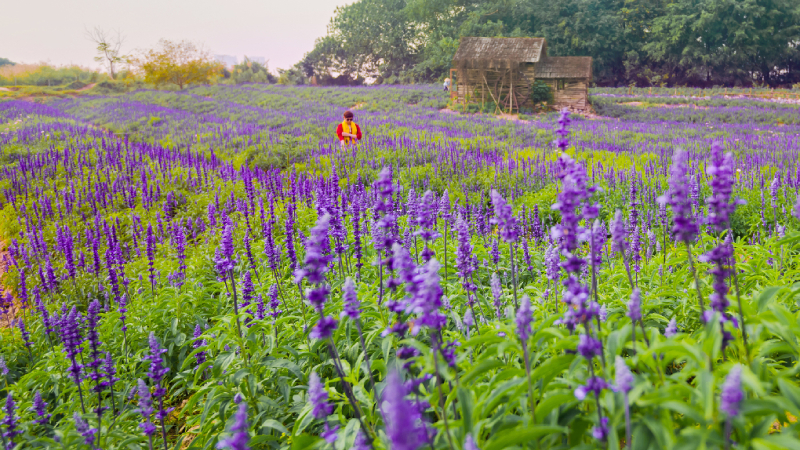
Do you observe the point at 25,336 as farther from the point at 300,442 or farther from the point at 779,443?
the point at 779,443

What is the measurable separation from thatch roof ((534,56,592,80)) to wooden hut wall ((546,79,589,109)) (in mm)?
614

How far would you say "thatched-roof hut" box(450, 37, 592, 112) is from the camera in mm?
30875

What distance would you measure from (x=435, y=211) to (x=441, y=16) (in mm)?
57647

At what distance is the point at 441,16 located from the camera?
185 ft

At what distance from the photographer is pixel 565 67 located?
31516 millimetres

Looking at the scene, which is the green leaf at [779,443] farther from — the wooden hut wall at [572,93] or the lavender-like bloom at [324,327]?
the wooden hut wall at [572,93]

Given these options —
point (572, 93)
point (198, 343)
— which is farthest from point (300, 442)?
point (572, 93)

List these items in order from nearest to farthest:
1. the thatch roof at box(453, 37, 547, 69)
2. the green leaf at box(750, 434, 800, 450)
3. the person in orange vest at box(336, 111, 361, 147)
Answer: the green leaf at box(750, 434, 800, 450)
the person in orange vest at box(336, 111, 361, 147)
the thatch roof at box(453, 37, 547, 69)

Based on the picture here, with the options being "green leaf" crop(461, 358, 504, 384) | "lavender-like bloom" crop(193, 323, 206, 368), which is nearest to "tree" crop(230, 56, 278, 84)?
"lavender-like bloom" crop(193, 323, 206, 368)

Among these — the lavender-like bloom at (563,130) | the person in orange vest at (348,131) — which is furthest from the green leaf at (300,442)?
the person in orange vest at (348,131)

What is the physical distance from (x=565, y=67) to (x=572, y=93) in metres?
2.01

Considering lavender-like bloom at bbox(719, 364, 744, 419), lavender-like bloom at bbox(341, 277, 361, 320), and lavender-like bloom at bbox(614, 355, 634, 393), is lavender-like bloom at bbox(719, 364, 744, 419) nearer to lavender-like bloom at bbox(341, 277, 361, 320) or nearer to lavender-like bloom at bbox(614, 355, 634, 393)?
lavender-like bloom at bbox(614, 355, 634, 393)

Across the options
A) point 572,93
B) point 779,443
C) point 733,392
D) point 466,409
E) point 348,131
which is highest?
point 572,93

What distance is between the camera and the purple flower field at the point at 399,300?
1712mm
